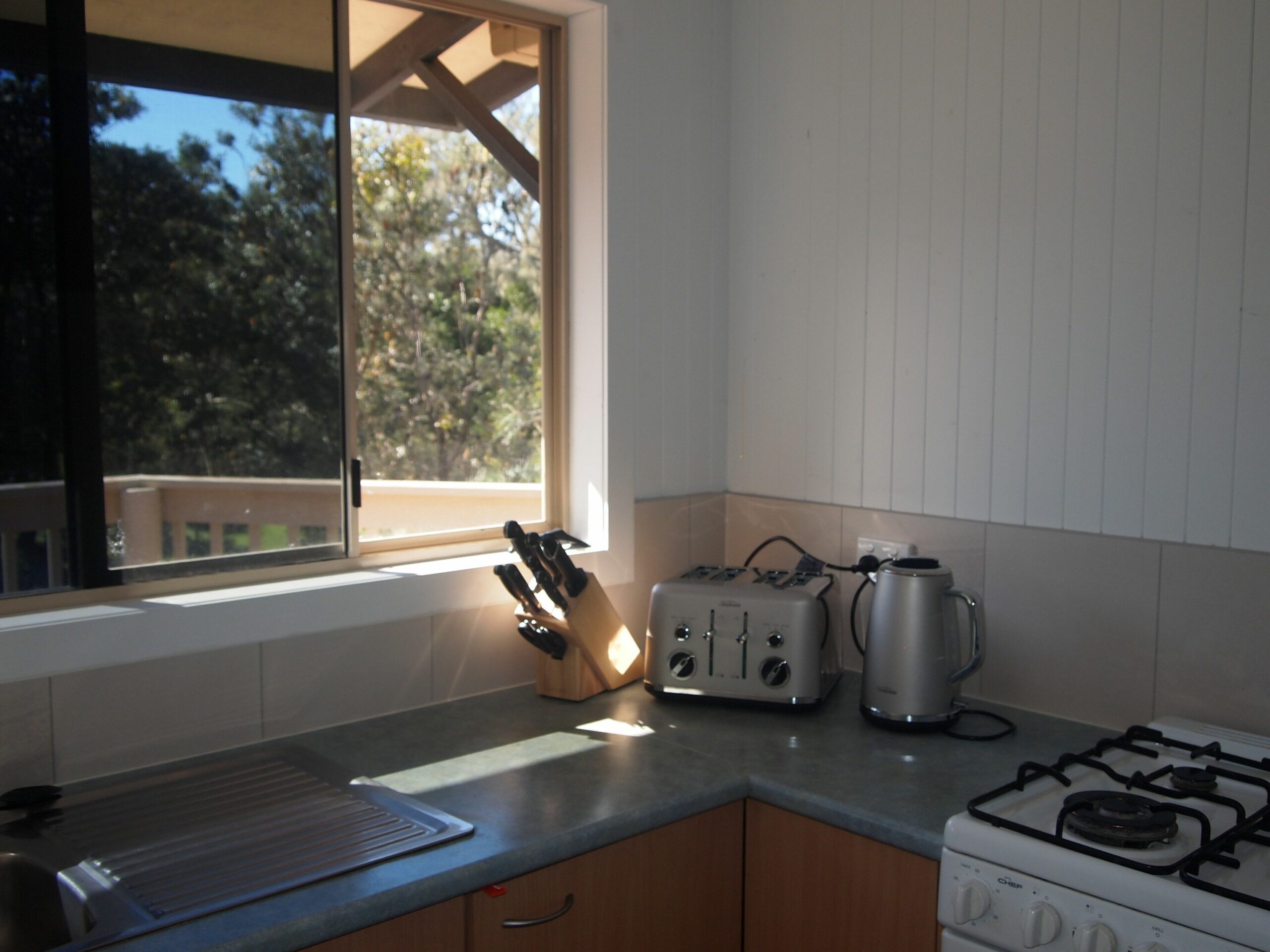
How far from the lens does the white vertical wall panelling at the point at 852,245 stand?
84.2 inches

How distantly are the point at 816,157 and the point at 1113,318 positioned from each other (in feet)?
2.42

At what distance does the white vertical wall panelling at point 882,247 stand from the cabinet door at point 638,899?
0.83 metres

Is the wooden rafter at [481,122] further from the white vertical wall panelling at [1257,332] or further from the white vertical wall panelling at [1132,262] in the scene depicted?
the white vertical wall panelling at [1257,332]

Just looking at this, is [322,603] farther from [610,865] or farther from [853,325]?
[853,325]

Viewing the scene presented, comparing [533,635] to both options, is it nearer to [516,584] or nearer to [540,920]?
[516,584]

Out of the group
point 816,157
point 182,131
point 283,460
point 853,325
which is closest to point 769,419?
point 853,325

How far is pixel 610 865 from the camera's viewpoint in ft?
4.81

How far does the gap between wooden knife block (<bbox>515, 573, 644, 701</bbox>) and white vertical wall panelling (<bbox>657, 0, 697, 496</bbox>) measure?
1.35ft

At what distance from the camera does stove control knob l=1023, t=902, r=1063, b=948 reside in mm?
1240

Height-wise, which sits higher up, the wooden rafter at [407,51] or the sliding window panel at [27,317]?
the wooden rafter at [407,51]

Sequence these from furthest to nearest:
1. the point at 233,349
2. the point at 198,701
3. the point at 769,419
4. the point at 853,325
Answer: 1. the point at 769,419
2. the point at 853,325
3. the point at 233,349
4. the point at 198,701

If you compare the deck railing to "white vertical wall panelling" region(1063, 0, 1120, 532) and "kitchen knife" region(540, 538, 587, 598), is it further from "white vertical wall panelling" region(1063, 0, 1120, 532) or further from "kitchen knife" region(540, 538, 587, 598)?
"white vertical wall panelling" region(1063, 0, 1120, 532)

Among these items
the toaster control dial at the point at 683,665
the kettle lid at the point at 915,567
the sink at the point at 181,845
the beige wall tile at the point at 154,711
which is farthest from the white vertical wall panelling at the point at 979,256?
A: the beige wall tile at the point at 154,711

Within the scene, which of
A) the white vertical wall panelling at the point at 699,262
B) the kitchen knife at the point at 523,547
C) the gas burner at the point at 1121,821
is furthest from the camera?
the white vertical wall panelling at the point at 699,262
